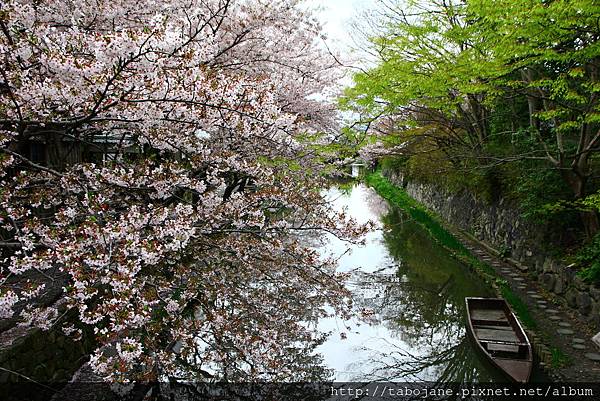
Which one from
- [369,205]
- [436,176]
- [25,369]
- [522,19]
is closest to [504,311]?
[522,19]

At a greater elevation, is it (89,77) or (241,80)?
(241,80)

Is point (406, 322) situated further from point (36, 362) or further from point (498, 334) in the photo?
point (36, 362)

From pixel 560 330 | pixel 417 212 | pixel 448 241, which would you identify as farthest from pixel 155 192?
pixel 417 212

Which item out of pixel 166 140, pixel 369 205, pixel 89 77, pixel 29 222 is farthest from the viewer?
pixel 369 205

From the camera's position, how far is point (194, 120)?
13.6ft

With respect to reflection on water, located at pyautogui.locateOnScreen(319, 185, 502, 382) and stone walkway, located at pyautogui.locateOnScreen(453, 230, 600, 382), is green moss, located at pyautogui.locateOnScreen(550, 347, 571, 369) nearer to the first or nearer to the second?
stone walkway, located at pyautogui.locateOnScreen(453, 230, 600, 382)

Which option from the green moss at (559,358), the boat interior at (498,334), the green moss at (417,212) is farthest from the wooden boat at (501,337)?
the green moss at (417,212)

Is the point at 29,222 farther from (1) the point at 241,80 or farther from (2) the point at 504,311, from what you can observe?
(2) the point at 504,311

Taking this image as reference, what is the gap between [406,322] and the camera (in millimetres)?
8602

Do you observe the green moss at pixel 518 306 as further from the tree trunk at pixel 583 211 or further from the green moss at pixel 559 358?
the tree trunk at pixel 583 211

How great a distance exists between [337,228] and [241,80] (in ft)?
7.96

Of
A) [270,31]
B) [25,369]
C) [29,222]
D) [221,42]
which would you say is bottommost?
[25,369]

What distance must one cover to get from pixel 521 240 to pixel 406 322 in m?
4.17

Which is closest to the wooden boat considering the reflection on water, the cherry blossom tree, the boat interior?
the boat interior
